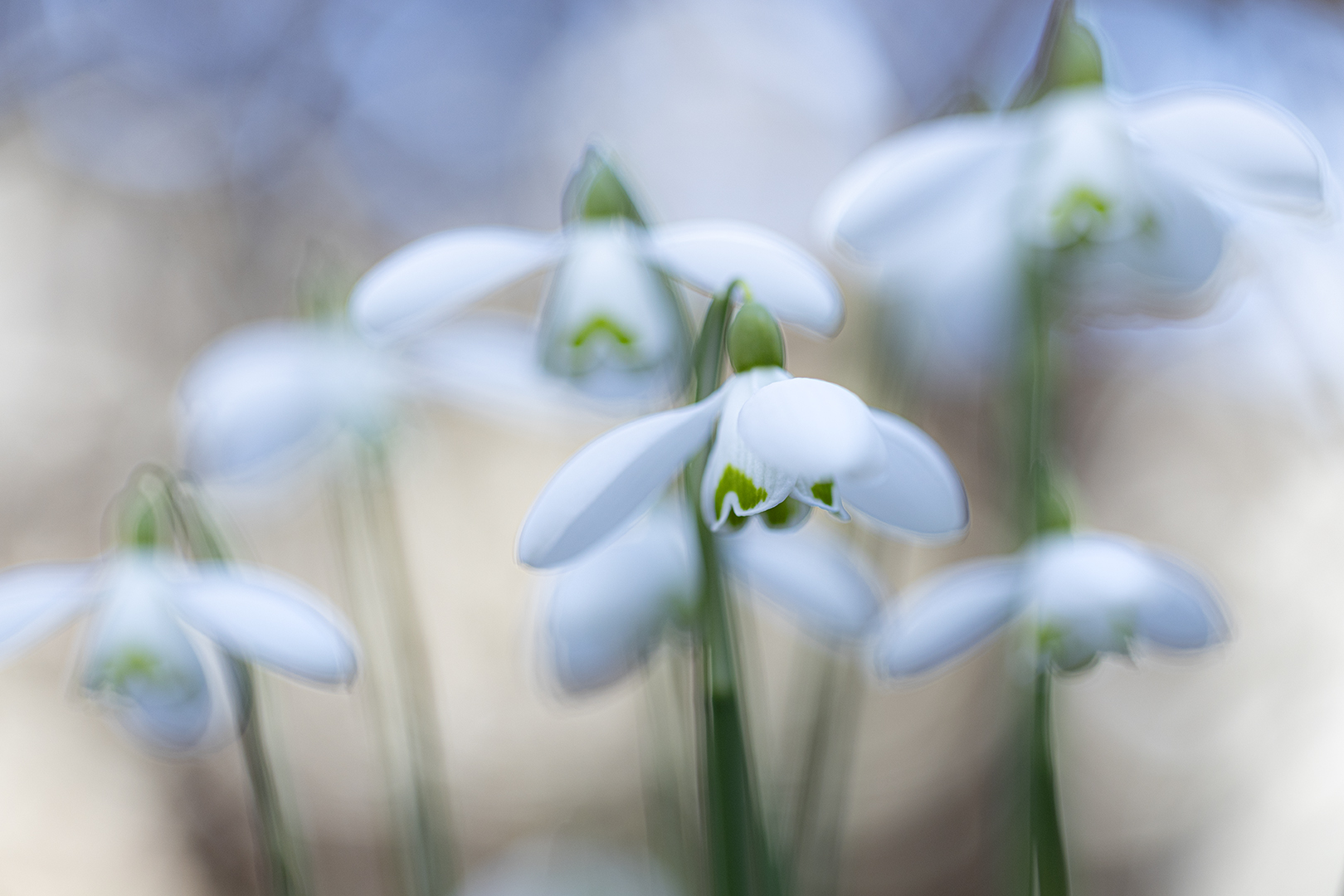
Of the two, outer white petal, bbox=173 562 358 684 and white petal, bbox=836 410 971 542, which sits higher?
white petal, bbox=836 410 971 542

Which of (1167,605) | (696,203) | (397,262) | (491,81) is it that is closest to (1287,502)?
(696,203)

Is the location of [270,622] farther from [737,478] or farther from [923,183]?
[923,183]

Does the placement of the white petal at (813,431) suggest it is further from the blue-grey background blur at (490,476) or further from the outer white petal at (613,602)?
the blue-grey background blur at (490,476)

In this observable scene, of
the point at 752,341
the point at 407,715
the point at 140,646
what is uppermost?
the point at 752,341

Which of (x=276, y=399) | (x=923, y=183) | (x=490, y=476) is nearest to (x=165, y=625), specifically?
(x=276, y=399)

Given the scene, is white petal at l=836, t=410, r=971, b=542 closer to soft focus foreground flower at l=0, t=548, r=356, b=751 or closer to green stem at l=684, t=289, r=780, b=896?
green stem at l=684, t=289, r=780, b=896

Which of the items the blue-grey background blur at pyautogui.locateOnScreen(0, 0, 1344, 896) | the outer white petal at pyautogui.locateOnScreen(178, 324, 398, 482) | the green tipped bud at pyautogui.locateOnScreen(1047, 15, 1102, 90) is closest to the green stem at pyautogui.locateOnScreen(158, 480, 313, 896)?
the outer white petal at pyautogui.locateOnScreen(178, 324, 398, 482)

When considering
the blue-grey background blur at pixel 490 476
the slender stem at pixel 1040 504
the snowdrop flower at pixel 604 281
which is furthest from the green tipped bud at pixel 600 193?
the blue-grey background blur at pixel 490 476
